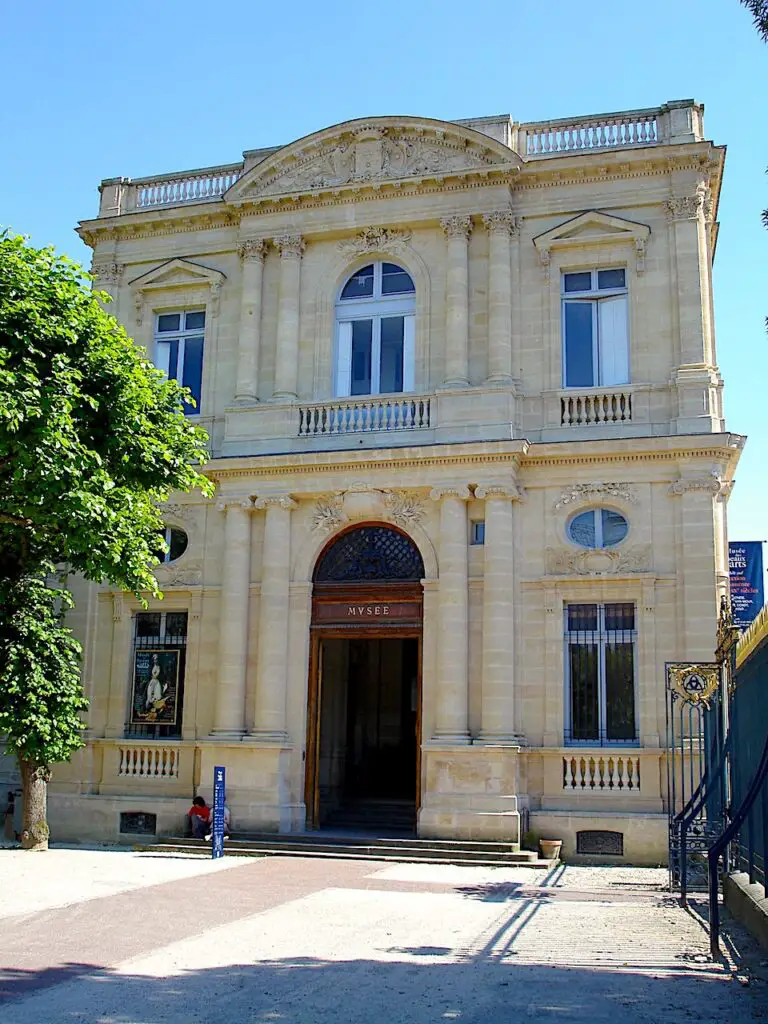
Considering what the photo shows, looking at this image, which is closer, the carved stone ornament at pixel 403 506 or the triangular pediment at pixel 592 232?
the carved stone ornament at pixel 403 506

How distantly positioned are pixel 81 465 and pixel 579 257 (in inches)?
407

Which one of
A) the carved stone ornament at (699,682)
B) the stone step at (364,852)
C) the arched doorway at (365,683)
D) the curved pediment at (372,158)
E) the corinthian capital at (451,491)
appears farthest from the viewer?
the curved pediment at (372,158)

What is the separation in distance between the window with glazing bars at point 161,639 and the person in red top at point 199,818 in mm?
2083

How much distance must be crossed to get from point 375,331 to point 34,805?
1045 cm

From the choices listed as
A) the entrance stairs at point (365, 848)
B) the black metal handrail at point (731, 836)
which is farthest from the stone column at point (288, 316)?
the black metal handrail at point (731, 836)

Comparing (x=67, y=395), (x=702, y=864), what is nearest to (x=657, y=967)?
(x=702, y=864)

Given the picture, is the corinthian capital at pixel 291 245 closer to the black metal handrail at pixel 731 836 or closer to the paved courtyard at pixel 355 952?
the paved courtyard at pixel 355 952

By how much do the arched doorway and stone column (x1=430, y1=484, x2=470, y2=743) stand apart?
750 mm

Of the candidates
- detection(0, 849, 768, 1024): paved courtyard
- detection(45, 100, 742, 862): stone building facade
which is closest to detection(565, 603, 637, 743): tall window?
detection(45, 100, 742, 862): stone building facade

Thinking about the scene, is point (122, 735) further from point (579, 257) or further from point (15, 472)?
point (579, 257)

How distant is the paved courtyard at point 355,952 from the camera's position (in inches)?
305

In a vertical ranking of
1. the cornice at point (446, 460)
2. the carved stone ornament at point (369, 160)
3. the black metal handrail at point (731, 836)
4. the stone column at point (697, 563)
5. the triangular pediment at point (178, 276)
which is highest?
the carved stone ornament at point (369, 160)

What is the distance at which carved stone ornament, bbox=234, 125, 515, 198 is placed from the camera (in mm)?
21344

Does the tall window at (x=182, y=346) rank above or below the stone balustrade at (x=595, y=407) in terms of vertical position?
above
